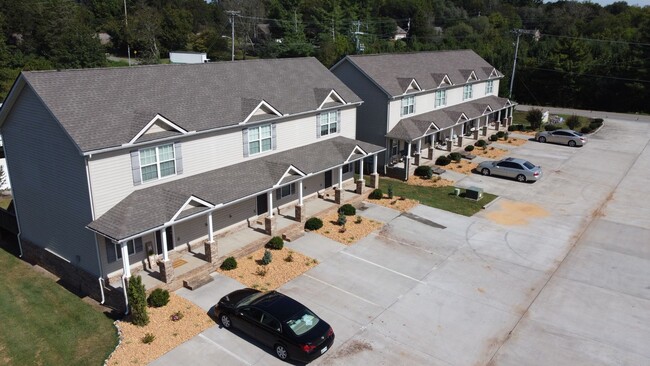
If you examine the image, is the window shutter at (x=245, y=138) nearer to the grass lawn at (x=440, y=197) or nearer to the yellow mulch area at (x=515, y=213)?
the grass lawn at (x=440, y=197)

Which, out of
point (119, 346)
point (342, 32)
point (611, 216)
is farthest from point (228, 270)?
point (342, 32)

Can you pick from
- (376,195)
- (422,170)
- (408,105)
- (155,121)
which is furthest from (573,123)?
(155,121)

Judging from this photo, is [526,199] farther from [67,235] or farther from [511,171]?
[67,235]

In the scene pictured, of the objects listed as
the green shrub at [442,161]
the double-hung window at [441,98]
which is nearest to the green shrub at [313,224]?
the green shrub at [442,161]

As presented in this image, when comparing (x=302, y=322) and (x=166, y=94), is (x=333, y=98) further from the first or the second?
(x=302, y=322)

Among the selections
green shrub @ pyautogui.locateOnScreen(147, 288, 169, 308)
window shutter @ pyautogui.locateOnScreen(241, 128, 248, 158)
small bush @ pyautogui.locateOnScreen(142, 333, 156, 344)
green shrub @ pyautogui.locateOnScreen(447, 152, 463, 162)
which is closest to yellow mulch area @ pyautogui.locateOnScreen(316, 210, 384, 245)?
window shutter @ pyautogui.locateOnScreen(241, 128, 248, 158)

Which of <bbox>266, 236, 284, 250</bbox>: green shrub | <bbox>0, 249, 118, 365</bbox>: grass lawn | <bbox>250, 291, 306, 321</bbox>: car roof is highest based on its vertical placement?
<bbox>250, 291, 306, 321</bbox>: car roof

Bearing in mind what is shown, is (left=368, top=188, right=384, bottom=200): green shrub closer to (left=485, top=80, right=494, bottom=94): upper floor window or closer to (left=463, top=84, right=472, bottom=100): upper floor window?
(left=463, top=84, right=472, bottom=100): upper floor window
